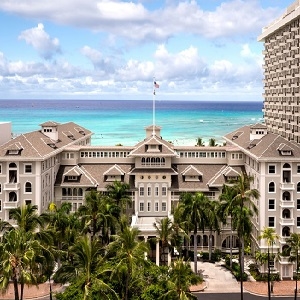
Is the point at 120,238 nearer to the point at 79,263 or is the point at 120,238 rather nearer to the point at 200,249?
the point at 79,263

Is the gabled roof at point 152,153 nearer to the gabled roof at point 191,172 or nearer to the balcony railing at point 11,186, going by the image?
the gabled roof at point 191,172

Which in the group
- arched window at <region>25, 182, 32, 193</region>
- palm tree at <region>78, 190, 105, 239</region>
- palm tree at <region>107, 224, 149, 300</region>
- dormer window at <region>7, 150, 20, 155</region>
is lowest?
palm tree at <region>107, 224, 149, 300</region>

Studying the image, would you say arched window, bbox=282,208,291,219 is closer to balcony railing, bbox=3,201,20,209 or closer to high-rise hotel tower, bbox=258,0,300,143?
high-rise hotel tower, bbox=258,0,300,143

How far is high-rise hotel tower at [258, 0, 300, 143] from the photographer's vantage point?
7925 centimetres

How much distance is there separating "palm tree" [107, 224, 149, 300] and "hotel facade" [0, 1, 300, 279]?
22.5 meters

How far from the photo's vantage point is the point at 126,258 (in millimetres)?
40406

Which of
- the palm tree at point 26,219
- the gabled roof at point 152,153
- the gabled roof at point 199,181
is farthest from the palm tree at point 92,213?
the gabled roof at point 199,181

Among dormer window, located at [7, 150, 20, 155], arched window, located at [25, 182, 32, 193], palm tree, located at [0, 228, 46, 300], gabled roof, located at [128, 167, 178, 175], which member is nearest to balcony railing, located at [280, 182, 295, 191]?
gabled roof, located at [128, 167, 178, 175]

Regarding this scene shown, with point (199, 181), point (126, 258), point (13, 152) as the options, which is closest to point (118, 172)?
point (199, 181)

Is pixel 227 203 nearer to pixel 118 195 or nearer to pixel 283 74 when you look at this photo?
pixel 118 195

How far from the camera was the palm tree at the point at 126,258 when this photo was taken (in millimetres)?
40250

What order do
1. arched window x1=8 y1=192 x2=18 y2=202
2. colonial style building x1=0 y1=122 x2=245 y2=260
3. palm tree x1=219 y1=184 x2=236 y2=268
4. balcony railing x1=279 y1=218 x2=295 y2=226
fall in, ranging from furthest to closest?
arched window x1=8 y1=192 x2=18 y2=202
colonial style building x1=0 y1=122 x2=245 y2=260
balcony railing x1=279 y1=218 x2=295 y2=226
palm tree x1=219 y1=184 x2=236 y2=268

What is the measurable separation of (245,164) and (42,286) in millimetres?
34845

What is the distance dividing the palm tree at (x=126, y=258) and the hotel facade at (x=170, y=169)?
22.5m
